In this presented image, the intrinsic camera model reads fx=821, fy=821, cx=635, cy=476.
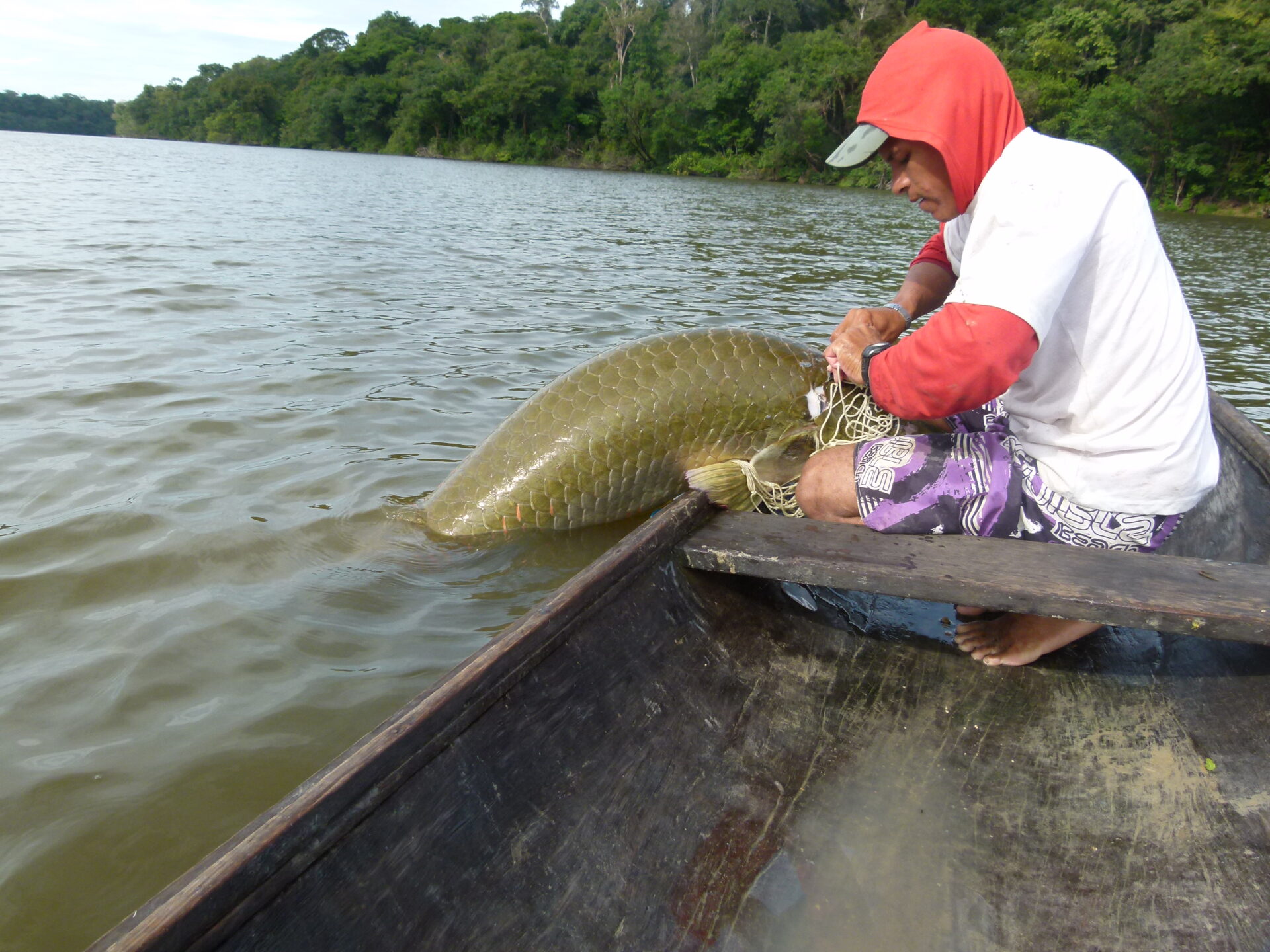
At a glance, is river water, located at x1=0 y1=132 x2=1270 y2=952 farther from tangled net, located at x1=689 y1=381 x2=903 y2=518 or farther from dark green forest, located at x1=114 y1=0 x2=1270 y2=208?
dark green forest, located at x1=114 y1=0 x2=1270 y2=208

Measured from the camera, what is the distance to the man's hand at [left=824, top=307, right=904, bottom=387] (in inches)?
101

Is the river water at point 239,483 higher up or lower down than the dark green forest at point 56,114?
lower down

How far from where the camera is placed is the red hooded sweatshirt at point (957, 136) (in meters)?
1.90

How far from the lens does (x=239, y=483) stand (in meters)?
4.10

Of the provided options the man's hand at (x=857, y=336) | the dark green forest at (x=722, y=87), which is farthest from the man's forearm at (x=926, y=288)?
the dark green forest at (x=722, y=87)

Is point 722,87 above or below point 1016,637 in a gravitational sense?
above

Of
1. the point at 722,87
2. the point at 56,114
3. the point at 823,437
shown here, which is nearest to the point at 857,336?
the point at 823,437

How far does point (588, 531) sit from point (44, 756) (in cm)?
209

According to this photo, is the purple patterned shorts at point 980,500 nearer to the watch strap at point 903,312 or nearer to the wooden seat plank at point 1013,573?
the wooden seat plank at point 1013,573

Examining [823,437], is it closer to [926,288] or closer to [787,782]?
[926,288]

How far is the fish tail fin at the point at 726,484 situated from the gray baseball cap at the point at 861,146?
3.30 ft

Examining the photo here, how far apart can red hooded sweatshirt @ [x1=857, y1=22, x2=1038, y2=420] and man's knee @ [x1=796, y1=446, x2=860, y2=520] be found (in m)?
0.47

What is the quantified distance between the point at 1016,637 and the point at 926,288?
136cm

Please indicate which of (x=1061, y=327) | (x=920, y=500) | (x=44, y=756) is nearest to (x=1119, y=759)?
(x=920, y=500)
